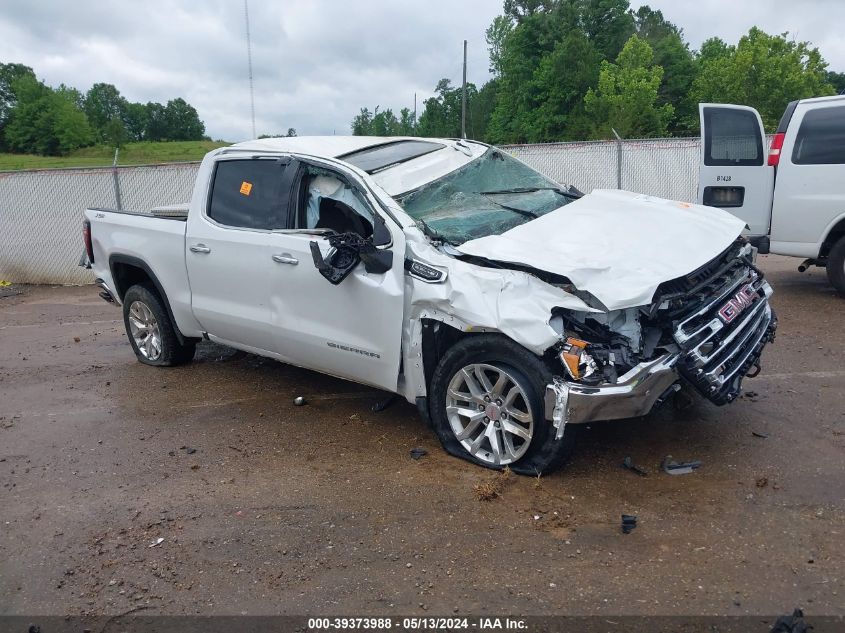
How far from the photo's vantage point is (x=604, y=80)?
173 feet

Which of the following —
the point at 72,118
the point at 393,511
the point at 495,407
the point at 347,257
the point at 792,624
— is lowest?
the point at 393,511

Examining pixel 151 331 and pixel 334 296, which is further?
pixel 151 331

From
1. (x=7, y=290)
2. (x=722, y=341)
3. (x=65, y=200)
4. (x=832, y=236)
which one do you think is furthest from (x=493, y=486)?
(x=7, y=290)

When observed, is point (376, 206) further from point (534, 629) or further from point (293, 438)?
point (534, 629)

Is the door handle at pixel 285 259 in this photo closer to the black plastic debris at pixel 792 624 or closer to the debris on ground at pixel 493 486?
the debris on ground at pixel 493 486

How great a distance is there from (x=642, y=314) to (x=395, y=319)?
4.61 feet

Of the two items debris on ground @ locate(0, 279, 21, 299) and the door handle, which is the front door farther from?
debris on ground @ locate(0, 279, 21, 299)

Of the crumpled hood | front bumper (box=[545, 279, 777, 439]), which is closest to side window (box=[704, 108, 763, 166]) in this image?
the crumpled hood

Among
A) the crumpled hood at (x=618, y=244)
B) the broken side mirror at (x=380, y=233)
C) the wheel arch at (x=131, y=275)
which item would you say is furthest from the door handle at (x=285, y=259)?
the wheel arch at (x=131, y=275)

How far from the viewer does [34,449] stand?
5.23 meters

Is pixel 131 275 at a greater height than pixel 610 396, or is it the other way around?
pixel 131 275

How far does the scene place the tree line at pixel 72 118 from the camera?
68750 millimetres

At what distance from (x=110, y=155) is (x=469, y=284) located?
181 feet

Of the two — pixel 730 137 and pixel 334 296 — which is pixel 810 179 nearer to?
pixel 730 137
